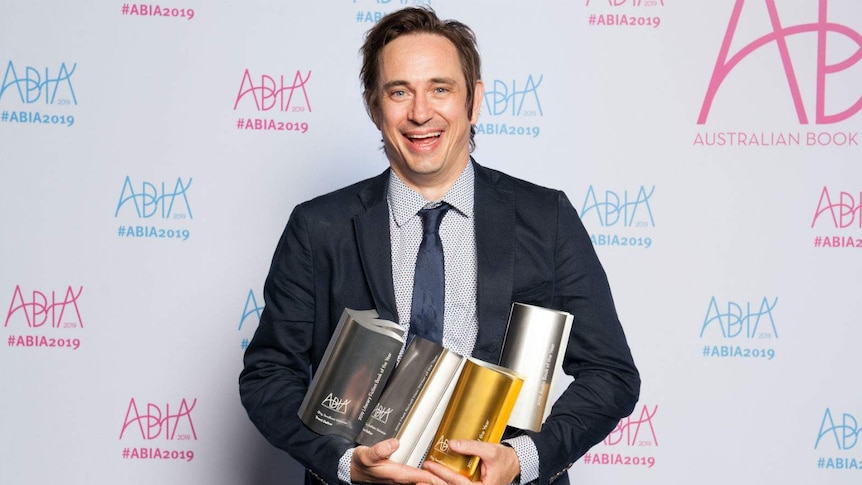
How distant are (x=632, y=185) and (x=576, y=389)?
1436 mm

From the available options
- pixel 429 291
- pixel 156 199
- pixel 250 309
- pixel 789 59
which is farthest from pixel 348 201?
pixel 789 59

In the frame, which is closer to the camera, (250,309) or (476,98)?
(476,98)

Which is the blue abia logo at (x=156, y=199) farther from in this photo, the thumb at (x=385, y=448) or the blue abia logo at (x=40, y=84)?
the thumb at (x=385, y=448)

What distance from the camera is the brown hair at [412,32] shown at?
74.7 inches

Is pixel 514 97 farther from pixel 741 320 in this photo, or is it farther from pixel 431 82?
pixel 431 82

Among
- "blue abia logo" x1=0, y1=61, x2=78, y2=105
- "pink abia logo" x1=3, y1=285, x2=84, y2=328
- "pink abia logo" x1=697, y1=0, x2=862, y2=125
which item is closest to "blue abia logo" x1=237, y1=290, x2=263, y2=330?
"pink abia logo" x1=3, y1=285, x2=84, y2=328

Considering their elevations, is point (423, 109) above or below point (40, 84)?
below

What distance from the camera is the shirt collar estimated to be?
1.88 m

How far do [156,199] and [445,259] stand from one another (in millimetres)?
1532

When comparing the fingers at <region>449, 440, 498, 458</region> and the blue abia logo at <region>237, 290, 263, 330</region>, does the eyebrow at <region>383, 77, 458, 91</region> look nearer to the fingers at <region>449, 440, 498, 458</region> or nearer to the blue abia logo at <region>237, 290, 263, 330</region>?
the fingers at <region>449, 440, 498, 458</region>

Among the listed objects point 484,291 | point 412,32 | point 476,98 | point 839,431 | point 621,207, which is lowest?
point 839,431

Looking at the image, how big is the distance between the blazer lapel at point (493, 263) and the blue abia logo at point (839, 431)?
168cm

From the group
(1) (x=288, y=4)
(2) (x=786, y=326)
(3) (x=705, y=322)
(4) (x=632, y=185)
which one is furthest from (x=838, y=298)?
(1) (x=288, y=4)

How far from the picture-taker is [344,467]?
1664mm
